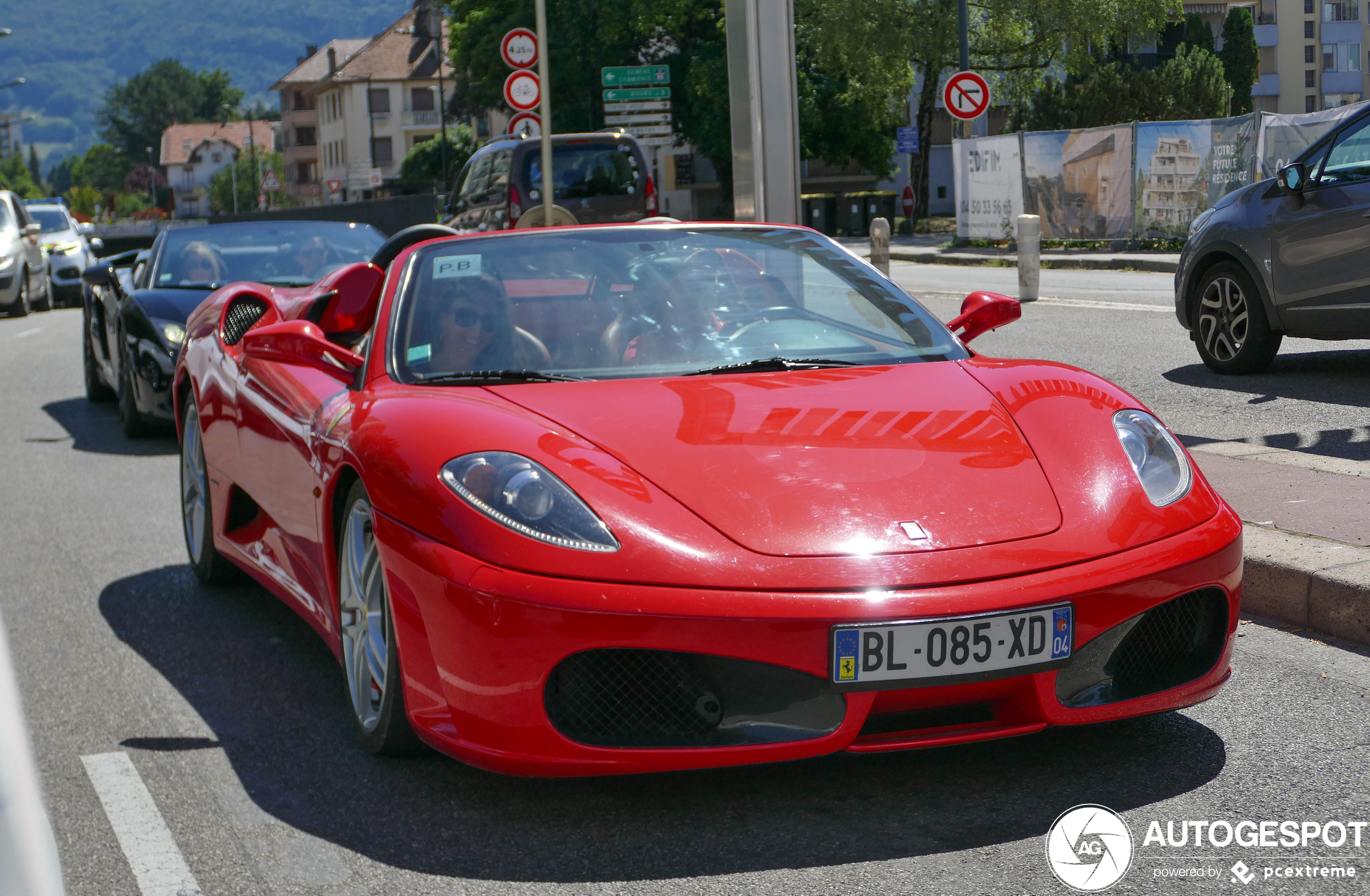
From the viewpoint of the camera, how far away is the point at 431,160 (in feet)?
286

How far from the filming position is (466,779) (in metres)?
3.40

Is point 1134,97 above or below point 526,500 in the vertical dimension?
above

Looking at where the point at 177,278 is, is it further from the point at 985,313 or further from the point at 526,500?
the point at 526,500

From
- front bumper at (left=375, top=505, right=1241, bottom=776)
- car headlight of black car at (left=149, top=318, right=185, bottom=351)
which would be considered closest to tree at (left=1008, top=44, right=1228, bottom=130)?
car headlight of black car at (left=149, top=318, right=185, bottom=351)

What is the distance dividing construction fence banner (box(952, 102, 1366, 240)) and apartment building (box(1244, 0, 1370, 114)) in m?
66.8

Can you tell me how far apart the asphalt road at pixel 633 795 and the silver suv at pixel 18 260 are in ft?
66.5

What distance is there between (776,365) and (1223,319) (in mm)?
6096

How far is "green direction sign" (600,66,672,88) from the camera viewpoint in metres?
27.0

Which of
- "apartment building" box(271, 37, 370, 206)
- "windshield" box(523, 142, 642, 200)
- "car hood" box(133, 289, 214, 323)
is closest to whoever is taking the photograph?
"car hood" box(133, 289, 214, 323)

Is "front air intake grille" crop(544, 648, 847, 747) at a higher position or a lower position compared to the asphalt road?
higher

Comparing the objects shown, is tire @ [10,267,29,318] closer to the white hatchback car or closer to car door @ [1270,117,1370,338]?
the white hatchback car

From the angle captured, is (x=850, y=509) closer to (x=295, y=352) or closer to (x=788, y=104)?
(x=295, y=352)

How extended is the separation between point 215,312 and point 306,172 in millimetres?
127373

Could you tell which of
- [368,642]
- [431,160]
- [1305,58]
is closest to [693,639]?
[368,642]
